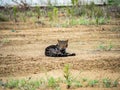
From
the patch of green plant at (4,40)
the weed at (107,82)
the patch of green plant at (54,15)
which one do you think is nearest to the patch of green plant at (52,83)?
the weed at (107,82)

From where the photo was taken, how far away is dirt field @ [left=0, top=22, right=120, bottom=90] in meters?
7.82

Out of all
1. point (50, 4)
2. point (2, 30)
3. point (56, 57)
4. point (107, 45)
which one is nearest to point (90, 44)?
point (107, 45)

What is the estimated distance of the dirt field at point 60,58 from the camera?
25.7 feet

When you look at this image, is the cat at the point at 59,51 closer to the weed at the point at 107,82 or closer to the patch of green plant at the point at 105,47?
the patch of green plant at the point at 105,47

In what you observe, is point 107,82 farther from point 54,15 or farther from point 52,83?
point 54,15

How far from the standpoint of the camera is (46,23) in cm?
1609

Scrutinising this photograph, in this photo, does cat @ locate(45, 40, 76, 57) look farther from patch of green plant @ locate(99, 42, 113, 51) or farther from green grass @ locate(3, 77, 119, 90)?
green grass @ locate(3, 77, 119, 90)

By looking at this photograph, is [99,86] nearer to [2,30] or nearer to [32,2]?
[2,30]

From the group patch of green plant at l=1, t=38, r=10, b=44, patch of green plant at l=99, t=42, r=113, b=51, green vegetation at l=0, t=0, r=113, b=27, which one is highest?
green vegetation at l=0, t=0, r=113, b=27

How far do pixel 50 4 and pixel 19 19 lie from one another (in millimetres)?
2117

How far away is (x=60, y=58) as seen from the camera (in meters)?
9.11

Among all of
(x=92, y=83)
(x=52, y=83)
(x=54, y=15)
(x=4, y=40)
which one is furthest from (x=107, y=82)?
(x=54, y=15)

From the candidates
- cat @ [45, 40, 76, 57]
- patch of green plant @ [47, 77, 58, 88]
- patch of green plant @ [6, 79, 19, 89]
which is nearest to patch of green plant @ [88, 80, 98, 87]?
patch of green plant @ [47, 77, 58, 88]

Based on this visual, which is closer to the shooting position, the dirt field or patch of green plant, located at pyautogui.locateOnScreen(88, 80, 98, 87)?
patch of green plant, located at pyautogui.locateOnScreen(88, 80, 98, 87)
